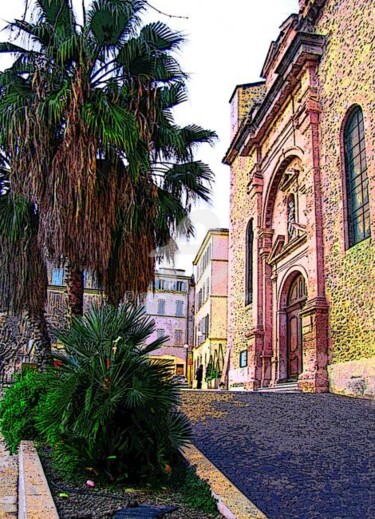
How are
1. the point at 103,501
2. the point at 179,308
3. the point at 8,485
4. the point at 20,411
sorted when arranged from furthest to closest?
the point at 179,308
the point at 20,411
the point at 8,485
the point at 103,501

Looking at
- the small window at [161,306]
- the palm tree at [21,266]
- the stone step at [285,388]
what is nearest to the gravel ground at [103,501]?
the palm tree at [21,266]

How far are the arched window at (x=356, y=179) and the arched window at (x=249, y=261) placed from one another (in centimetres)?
865

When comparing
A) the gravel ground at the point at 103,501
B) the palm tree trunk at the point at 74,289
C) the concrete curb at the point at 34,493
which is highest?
→ the palm tree trunk at the point at 74,289

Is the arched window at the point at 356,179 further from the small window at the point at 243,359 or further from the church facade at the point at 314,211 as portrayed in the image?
the small window at the point at 243,359

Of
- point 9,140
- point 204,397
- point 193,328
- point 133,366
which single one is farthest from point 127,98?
point 193,328

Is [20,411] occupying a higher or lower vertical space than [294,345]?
lower

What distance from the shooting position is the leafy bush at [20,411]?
21.9ft

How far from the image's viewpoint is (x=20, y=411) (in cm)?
682

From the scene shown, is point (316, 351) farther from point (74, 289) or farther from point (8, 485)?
point (8, 485)

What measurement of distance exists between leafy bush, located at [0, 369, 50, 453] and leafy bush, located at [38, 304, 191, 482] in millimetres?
2115

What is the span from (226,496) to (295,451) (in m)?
2.35

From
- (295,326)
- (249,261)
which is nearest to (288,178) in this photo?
(295,326)

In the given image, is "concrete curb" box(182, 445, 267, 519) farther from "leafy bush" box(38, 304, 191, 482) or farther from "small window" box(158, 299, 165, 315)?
"small window" box(158, 299, 165, 315)

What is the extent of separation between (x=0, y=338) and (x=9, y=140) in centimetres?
953
